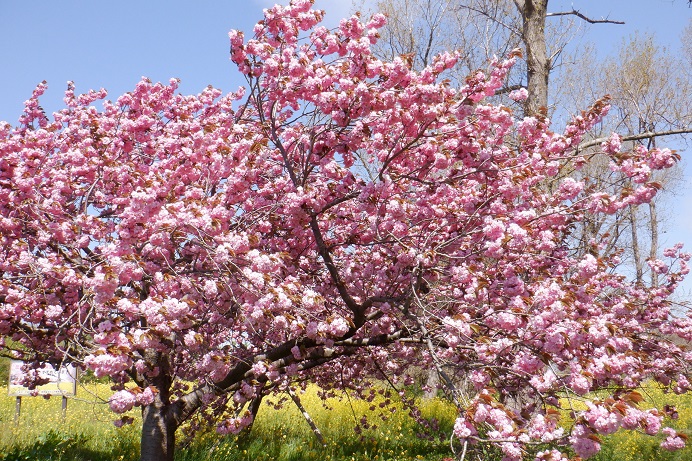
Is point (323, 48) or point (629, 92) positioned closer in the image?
point (323, 48)

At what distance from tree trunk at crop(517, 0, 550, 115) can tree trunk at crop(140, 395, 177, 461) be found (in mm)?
8276

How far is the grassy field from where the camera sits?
7.57m

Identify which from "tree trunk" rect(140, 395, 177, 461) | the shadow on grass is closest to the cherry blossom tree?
"tree trunk" rect(140, 395, 177, 461)

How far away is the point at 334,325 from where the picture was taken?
425 cm

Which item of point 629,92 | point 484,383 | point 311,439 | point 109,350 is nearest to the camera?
point 109,350

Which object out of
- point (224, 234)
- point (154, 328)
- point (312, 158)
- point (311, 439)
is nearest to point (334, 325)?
point (224, 234)

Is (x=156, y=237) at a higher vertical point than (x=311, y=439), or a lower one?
higher

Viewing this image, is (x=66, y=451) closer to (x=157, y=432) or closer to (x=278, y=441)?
(x=157, y=432)

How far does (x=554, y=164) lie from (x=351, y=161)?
6.50 feet

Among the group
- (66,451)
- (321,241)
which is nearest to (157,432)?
(321,241)

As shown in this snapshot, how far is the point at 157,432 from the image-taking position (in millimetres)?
5301

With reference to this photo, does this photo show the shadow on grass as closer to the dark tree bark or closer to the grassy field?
the grassy field

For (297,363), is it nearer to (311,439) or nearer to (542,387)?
(542,387)

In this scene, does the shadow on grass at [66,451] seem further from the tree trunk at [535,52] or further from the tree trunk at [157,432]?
the tree trunk at [535,52]
